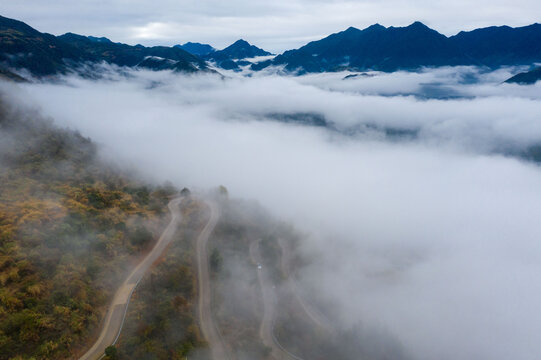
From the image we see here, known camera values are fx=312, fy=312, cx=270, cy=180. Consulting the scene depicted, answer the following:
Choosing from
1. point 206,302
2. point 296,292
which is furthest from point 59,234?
point 296,292

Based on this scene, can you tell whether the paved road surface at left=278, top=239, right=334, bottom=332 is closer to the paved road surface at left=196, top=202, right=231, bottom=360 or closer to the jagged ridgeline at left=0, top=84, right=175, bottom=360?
the paved road surface at left=196, top=202, right=231, bottom=360

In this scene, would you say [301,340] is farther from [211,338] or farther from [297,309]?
[211,338]

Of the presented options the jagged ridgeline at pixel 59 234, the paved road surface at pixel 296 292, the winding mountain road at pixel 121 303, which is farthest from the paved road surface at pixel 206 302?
the paved road surface at pixel 296 292

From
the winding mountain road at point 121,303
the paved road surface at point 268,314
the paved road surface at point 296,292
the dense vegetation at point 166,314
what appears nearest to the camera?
Result: the winding mountain road at point 121,303

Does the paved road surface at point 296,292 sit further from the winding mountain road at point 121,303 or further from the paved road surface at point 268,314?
the winding mountain road at point 121,303

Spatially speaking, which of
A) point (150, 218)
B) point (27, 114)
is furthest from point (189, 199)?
point (27, 114)

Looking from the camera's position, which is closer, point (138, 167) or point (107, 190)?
point (107, 190)
